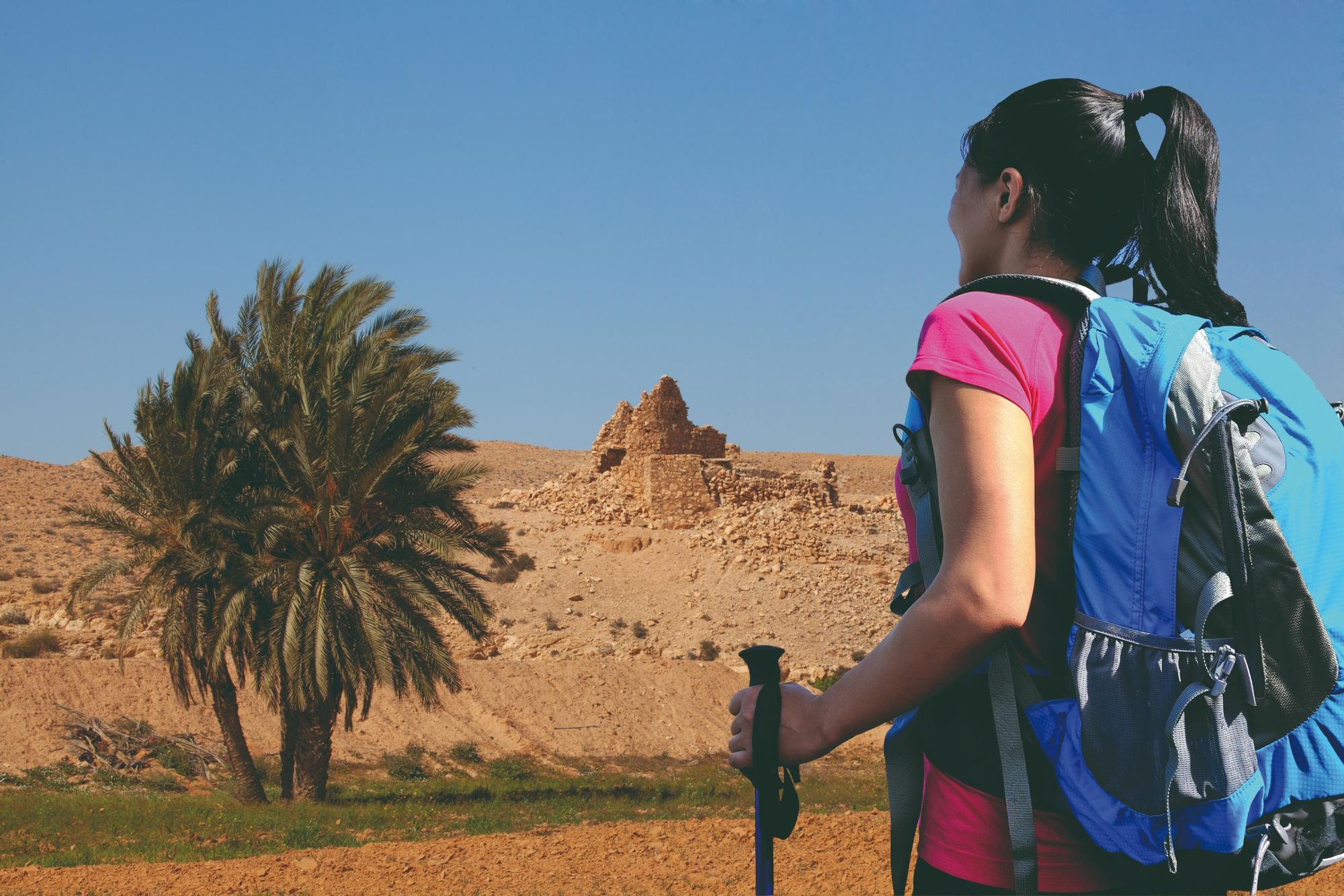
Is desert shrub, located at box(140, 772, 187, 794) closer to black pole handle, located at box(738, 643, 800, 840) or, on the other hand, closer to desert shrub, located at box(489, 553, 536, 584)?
desert shrub, located at box(489, 553, 536, 584)

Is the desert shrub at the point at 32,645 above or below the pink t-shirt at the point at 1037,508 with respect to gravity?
below

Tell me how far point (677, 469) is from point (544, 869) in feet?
89.6

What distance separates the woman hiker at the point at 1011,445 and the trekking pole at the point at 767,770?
0.8 inches

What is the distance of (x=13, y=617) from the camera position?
22969 millimetres

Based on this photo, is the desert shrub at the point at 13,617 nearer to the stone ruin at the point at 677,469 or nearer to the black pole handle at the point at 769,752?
the stone ruin at the point at 677,469

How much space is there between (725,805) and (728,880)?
6.40 meters

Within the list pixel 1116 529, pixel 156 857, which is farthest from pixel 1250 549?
pixel 156 857

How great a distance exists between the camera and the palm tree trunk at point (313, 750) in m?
14.1

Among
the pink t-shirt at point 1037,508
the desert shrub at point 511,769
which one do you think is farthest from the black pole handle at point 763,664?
the desert shrub at point 511,769

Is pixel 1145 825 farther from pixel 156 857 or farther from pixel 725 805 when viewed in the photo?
pixel 725 805

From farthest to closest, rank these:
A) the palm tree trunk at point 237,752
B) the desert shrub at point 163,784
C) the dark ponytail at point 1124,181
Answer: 1. the desert shrub at point 163,784
2. the palm tree trunk at point 237,752
3. the dark ponytail at point 1124,181

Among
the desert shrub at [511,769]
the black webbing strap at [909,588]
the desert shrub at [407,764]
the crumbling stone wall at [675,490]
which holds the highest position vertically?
the crumbling stone wall at [675,490]

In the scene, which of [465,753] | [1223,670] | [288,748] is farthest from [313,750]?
[1223,670]

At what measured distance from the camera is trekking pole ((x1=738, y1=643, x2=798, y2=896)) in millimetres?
→ 1663
